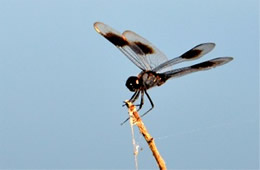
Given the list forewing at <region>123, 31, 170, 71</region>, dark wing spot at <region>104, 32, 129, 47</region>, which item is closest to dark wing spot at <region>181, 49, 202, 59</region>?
forewing at <region>123, 31, 170, 71</region>

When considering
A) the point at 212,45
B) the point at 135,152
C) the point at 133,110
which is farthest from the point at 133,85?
the point at 212,45

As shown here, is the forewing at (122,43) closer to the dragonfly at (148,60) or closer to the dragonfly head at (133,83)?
the dragonfly at (148,60)

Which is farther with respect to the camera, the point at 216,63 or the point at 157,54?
the point at 157,54

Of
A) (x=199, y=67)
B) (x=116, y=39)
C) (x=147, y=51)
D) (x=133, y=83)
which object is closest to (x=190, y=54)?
(x=199, y=67)

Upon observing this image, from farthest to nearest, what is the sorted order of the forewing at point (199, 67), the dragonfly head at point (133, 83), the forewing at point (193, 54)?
the forewing at point (193, 54)
the forewing at point (199, 67)
the dragonfly head at point (133, 83)

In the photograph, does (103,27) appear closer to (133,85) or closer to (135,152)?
(133,85)

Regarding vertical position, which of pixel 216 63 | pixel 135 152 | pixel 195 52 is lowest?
pixel 135 152

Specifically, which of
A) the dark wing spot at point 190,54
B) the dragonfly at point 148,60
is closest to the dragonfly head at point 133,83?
the dragonfly at point 148,60
